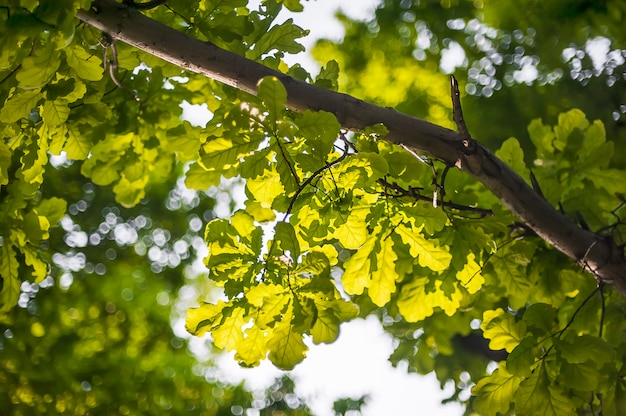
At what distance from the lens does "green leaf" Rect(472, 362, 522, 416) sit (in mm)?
1627

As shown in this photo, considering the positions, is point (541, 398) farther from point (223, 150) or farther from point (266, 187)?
point (223, 150)

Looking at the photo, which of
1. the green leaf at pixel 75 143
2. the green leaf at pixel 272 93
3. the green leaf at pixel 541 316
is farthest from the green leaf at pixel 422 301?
the green leaf at pixel 75 143

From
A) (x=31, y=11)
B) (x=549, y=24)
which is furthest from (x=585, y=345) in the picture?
(x=549, y=24)

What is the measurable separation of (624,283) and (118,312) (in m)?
4.43

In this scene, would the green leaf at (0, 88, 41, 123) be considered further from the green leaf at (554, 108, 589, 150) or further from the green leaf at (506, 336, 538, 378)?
the green leaf at (554, 108, 589, 150)

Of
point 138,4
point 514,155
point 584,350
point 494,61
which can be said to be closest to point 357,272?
point 584,350

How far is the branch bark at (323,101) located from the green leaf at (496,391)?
499mm

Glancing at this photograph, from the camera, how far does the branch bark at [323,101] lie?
1.26 m

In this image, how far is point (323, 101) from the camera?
1319 millimetres

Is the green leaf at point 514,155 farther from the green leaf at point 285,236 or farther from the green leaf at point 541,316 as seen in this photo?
the green leaf at point 285,236

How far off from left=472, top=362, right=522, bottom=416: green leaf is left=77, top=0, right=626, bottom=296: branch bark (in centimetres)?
50

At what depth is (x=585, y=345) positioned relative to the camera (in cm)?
147

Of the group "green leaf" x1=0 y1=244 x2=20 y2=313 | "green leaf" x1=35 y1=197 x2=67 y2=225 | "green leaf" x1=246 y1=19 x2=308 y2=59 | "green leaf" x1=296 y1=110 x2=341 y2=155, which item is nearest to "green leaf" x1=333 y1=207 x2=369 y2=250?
"green leaf" x1=296 y1=110 x2=341 y2=155

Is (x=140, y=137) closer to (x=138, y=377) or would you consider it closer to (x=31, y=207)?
(x=31, y=207)
